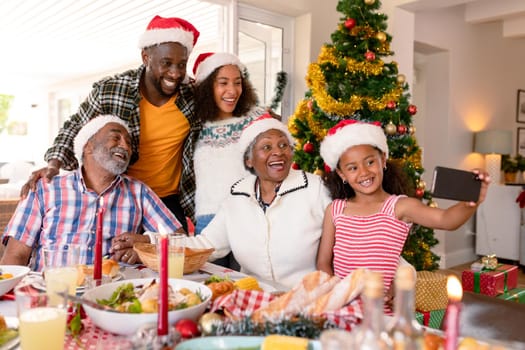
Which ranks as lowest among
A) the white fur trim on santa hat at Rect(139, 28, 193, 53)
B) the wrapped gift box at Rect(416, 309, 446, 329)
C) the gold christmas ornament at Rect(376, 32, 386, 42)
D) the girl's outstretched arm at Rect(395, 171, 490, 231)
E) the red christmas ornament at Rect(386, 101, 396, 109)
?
the wrapped gift box at Rect(416, 309, 446, 329)

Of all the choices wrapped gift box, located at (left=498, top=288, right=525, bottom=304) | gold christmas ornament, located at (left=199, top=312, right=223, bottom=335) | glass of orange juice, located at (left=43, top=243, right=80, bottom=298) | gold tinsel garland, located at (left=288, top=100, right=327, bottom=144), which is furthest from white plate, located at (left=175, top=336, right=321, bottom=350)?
wrapped gift box, located at (left=498, top=288, right=525, bottom=304)

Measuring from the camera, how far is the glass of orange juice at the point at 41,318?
3.20ft

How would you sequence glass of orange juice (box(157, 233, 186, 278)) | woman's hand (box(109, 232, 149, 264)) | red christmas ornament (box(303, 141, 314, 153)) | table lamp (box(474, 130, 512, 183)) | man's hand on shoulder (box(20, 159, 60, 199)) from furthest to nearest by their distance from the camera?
table lamp (box(474, 130, 512, 183))
red christmas ornament (box(303, 141, 314, 153))
man's hand on shoulder (box(20, 159, 60, 199))
woman's hand (box(109, 232, 149, 264))
glass of orange juice (box(157, 233, 186, 278))

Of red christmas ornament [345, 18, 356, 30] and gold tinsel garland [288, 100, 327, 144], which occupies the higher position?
red christmas ornament [345, 18, 356, 30]

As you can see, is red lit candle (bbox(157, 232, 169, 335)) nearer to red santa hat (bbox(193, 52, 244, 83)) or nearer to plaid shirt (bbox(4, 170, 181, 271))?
plaid shirt (bbox(4, 170, 181, 271))

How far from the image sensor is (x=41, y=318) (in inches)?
39.1

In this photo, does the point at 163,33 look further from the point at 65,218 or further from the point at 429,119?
the point at 429,119

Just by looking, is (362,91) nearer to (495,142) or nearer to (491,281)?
(491,281)

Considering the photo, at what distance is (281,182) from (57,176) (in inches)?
39.9

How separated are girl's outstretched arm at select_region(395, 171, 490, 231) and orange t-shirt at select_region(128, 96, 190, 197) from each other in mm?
1294

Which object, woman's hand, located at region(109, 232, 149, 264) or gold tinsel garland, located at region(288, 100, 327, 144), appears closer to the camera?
woman's hand, located at region(109, 232, 149, 264)

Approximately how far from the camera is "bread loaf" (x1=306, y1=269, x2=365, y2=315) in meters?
1.09

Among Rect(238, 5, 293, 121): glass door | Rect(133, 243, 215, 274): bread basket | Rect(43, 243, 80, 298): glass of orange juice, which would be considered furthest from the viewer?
Rect(238, 5, 293, 121): glass door

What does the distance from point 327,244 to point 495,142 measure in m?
4.45
